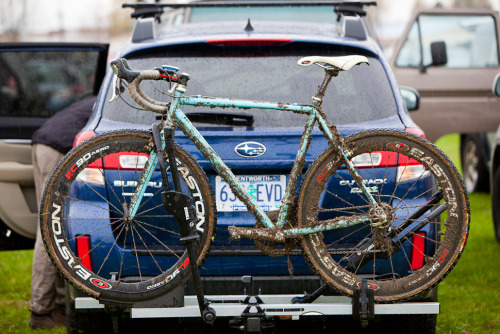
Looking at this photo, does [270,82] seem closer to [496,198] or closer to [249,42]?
[249,42]

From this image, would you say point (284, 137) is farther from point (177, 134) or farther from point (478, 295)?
point (478, 295)

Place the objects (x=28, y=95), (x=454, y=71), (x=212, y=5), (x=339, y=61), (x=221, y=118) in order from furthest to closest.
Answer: (x=454, y=71)
(x=28, y=95)
(x=212, y=5)
(x=221, y=118)
(x=339, y=61)

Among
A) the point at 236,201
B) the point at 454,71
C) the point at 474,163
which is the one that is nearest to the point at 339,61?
the point at 236,201

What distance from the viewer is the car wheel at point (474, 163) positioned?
10711mm

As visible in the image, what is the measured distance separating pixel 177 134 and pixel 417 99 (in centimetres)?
237

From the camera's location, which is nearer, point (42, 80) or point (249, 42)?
point (249, 42)

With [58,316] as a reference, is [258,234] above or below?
above

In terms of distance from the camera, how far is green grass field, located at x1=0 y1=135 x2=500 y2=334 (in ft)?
17.9

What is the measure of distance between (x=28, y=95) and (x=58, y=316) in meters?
1.95

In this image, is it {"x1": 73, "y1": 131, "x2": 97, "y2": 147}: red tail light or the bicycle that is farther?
{"x1": 73, "y1": 131, "x2": 97, "y2": 147}: red tail light

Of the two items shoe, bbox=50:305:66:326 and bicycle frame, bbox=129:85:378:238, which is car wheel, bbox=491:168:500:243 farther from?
shoe, bbox=50:305:66:326

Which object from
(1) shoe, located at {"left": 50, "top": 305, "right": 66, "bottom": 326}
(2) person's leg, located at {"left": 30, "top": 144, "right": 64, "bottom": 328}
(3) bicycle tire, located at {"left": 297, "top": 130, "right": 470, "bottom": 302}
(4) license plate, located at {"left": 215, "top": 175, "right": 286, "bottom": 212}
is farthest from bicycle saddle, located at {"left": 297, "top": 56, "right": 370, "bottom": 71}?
(1) shoe, located at {"left": 50, "top": 305, "right": 66, "bottom": 326}

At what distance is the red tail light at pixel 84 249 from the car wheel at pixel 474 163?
759 centimetres

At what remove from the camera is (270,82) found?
4.34 meters
